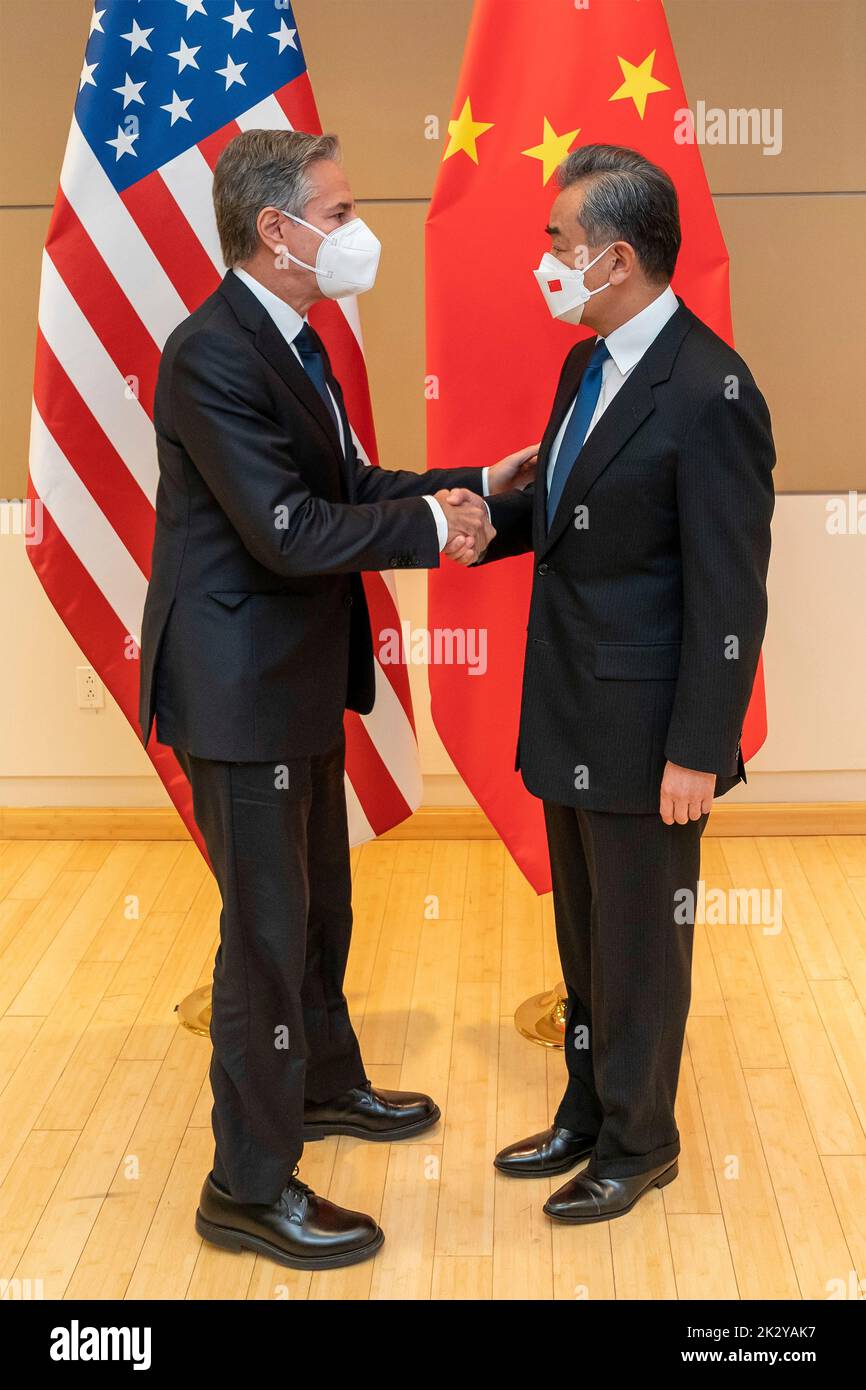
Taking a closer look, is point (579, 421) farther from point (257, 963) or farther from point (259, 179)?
point (257, 963)

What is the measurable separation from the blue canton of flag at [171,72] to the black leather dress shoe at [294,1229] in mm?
1842

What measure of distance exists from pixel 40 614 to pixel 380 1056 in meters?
1.68

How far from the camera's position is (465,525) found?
7.41 feet

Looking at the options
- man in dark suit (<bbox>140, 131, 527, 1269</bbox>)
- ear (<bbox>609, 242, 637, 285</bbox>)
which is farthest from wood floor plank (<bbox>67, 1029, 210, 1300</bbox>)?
ear (<bbox>609, 242, 637, 285</bbox>)

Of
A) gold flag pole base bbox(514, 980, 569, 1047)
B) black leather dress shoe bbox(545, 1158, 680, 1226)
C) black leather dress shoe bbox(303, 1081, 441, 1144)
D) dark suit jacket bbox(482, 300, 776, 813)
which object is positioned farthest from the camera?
gold flag pole base bbox(514, 980, 569, 1047)

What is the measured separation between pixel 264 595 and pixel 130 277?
3.11 feet

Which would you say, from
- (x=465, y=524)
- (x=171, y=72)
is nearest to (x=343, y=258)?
(x=465, y=524)

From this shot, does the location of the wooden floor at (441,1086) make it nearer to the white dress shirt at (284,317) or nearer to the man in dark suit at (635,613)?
the man in dark suit at (635,613)

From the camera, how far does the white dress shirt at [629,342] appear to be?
216 cm

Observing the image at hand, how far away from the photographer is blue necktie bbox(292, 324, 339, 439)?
2.30 m

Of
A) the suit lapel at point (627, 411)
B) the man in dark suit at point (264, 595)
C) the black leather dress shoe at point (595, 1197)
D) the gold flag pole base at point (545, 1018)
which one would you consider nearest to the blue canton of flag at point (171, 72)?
the man in dark suit at point (264, 595)

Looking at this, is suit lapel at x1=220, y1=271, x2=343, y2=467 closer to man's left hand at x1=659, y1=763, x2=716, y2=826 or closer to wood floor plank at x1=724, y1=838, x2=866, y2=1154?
man's left hand at x1=659, y1=763, x2=716, y2=826

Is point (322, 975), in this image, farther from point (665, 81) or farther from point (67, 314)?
point (665, 81)

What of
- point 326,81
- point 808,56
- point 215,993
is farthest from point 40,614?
point 808,56
